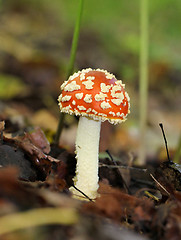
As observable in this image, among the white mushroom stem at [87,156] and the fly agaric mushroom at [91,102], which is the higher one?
the fly agaric mushroom at [91,102]

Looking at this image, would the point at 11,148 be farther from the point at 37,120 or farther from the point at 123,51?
the point at 123,51

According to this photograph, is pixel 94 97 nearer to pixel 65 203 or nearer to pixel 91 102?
pixel 91 102

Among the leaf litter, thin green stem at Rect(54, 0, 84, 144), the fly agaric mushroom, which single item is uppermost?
thin green stem at Rect(54, 0, 84, 144)

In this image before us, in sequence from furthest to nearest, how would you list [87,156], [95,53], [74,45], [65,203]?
[95,53] → [74,45] → [87,156] → [65,203]

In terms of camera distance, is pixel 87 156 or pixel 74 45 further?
pixel 74 45

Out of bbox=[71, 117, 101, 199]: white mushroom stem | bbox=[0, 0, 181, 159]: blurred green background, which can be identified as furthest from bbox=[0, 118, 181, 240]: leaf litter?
bbox=[0, 0, 181, 159]: blurred green background

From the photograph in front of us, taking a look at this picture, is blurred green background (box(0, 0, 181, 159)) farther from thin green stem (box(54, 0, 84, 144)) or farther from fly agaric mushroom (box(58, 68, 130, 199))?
fly agaric mushroom (box(58, 68, 130, 199))

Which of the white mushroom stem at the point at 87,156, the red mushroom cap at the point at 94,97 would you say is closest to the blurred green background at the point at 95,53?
the white mushroom stem at the point at 87,156

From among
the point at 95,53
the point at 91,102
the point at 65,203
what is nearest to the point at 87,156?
the point at 91,102

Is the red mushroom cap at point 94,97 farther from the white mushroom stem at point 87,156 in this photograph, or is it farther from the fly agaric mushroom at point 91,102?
the white mushroom stem at point 87,156
